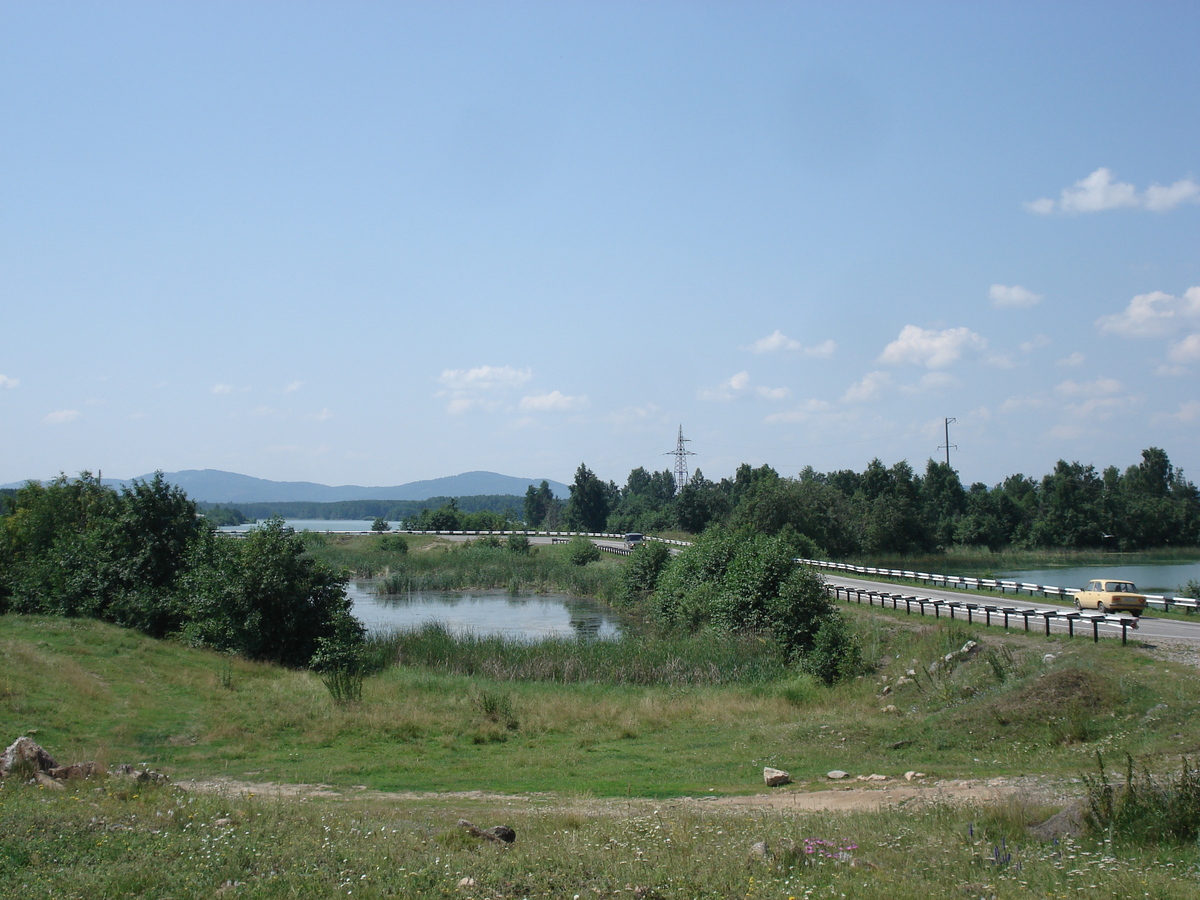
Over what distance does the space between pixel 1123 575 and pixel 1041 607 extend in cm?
3938

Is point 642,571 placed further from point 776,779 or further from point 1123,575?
point 776,779

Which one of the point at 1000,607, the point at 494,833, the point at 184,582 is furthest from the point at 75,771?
the point at 1000,607

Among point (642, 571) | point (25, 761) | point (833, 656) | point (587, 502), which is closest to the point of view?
point (25, 761)

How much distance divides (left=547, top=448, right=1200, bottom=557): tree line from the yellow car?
36.0 meters

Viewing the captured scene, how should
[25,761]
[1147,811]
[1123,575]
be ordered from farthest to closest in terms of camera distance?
[1123,575], [25,761], [1147,811]

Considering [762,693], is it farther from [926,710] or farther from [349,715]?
Result: [349,715]

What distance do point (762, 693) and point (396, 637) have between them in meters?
16.7

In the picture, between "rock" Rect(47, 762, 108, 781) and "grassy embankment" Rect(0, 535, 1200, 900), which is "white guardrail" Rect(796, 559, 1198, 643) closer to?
"grassy embankment" Rect(0, 535, 1200, 900)

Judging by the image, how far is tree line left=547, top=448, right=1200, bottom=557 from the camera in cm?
8275

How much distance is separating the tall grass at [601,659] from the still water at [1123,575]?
117 ft

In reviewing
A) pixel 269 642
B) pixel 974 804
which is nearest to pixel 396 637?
pixel 269 642

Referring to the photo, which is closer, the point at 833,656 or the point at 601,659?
the point at 833,656

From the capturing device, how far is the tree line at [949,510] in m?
82.8

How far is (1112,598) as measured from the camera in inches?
1234
